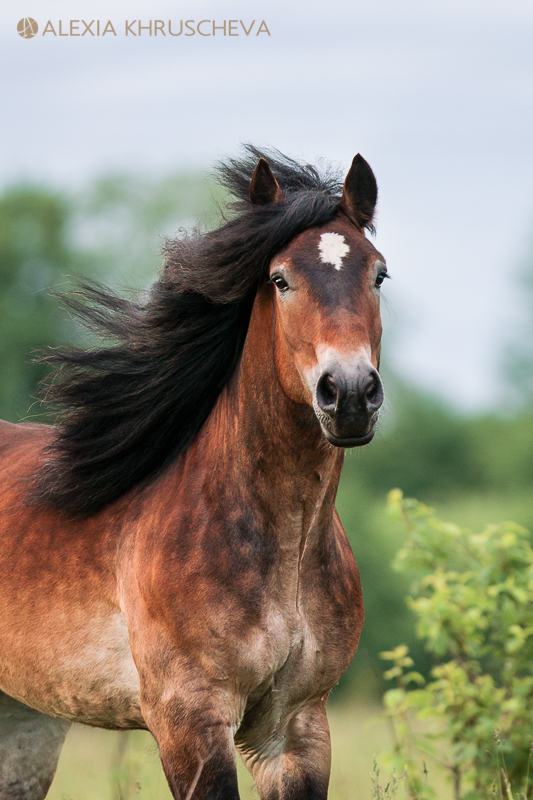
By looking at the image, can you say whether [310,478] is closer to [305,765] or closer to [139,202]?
[305,765]

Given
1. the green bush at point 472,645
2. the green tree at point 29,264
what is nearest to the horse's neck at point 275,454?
the green bush at point 472,645

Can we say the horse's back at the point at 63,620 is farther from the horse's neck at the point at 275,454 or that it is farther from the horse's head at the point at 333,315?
the horse's head at the point at 333,315

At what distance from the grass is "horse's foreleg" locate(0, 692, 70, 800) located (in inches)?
7.5

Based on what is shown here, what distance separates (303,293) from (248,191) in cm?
68

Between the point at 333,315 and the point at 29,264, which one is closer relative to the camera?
the point at 333,315

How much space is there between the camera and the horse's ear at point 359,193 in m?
3.21

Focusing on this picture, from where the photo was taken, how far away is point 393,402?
2617cm

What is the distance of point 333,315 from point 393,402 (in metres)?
23.7

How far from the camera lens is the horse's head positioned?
263 centimetres

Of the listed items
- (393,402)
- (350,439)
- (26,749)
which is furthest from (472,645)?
(393,402)

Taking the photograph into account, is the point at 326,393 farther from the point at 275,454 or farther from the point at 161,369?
the point at 161,369

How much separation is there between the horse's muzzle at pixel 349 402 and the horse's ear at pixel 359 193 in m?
0.85

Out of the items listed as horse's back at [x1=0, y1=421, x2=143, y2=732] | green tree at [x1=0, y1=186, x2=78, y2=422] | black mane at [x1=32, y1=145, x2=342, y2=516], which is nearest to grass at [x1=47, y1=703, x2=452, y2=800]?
horse's back at [x1=0, y1=421, x2=143, y2=732]

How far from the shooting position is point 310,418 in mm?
3043
